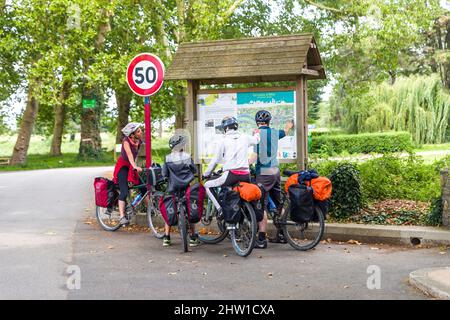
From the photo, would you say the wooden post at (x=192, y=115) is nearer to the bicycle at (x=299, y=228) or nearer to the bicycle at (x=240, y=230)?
the bicycle at (x=240, y=230)

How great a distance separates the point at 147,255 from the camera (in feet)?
28.6

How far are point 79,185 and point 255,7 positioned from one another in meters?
18.6

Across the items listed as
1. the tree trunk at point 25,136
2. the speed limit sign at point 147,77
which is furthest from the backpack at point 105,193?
the tree trunk at point 25,136

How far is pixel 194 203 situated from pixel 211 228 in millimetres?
1354

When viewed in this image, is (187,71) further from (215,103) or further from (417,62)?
(417,62)

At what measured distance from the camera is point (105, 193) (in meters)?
10.9

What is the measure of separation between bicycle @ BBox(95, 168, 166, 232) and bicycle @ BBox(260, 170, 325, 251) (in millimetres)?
1868

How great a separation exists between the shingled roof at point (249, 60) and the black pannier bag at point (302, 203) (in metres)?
2.69

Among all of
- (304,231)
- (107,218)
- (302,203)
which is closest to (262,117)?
(302,203)

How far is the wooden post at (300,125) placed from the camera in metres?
11.1

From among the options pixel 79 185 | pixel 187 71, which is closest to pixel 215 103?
pixel 187 71

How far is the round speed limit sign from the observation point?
11317 mm

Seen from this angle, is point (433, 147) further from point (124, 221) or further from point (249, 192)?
point (249, 192)

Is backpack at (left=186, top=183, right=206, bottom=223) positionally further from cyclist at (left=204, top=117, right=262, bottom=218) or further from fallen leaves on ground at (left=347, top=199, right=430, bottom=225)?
fallen leaves on ground at (left=347, top=199, right=430, bottom=225)
